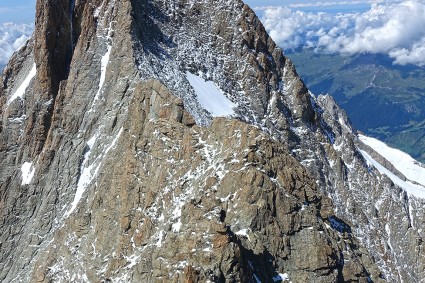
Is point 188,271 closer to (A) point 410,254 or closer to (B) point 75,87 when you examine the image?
(B) point 75,87

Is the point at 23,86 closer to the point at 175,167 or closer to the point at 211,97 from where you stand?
the point at 211,97

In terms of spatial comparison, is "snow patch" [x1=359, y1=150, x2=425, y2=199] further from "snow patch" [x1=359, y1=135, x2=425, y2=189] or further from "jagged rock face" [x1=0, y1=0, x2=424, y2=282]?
"snow patch" [x1=359, y1=135, x2=425, y2=189]

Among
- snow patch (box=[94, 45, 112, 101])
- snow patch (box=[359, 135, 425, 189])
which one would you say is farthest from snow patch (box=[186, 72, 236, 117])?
snow patch (box=[359, 135, 425, 189])

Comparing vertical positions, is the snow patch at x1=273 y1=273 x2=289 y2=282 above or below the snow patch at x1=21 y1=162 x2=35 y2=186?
above

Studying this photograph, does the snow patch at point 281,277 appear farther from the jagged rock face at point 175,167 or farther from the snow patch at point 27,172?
the snow patch at point 27,172

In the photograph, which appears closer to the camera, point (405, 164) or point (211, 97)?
point (211, 97)

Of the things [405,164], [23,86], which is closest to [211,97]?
[23,86]

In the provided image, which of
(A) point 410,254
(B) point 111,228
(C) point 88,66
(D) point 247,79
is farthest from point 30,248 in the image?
(A) point 410,254
